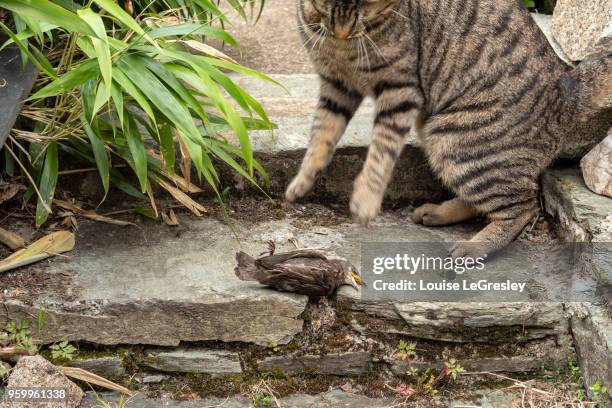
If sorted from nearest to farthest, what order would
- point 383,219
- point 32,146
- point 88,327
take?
point 88,327 → point 32,146 → point 383,219

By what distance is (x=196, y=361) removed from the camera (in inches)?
141

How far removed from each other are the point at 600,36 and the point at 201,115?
198cm

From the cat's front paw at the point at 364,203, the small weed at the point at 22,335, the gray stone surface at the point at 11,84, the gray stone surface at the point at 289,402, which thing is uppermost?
the gray stone surface at the point at 11,84

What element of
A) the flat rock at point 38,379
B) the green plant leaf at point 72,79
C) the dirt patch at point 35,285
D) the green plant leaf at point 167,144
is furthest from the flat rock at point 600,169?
the flat rock at point 38,379

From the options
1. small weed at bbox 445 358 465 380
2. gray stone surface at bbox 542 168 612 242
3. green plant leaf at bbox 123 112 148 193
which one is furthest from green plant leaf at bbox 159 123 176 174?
gray stone surface at bbox 542 168 612 242

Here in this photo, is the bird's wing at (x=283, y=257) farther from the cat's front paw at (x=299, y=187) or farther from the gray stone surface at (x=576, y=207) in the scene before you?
the gray stone surface at (x=576, y=207)

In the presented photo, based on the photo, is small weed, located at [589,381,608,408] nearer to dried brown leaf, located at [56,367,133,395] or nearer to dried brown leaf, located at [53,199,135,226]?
dried brown leaf, located at [56,367,133,395]

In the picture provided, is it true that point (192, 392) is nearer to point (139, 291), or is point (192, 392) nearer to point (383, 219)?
point (139, 291)

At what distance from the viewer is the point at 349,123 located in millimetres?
Result: 4496

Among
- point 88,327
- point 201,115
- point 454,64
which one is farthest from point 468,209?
point 88,327

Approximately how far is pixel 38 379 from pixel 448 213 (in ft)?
6.70

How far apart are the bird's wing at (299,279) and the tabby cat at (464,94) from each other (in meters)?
0.52

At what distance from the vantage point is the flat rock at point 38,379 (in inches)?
129

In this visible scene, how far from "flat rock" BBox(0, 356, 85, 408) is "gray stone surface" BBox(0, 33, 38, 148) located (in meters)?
0.91
